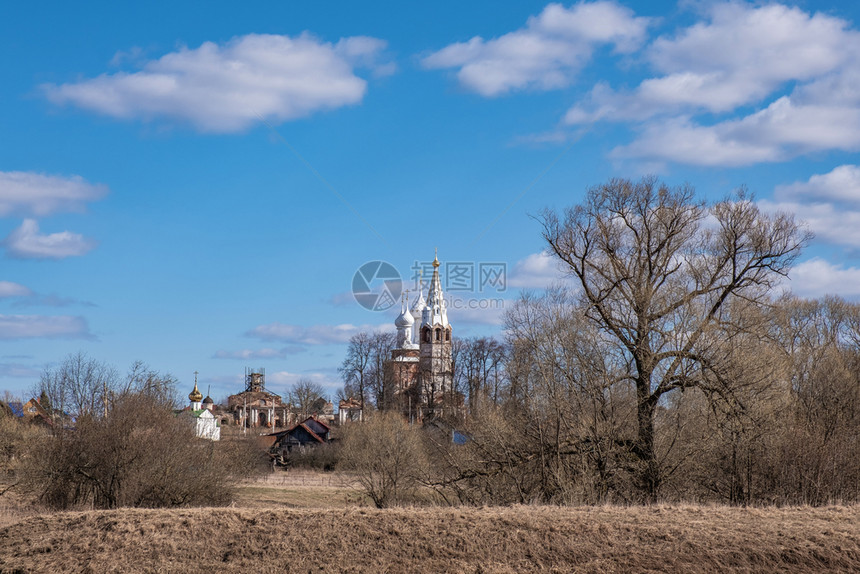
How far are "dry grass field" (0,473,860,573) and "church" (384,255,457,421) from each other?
46.2 metres

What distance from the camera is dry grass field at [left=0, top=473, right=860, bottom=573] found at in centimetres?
1286

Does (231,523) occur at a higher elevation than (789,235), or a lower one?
lower

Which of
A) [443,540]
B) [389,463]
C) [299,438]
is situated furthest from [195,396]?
[443,540]

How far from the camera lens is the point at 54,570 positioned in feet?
45.3

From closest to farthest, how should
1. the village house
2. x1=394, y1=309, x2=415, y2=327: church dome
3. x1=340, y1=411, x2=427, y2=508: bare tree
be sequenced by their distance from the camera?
x1=340, y1=411, x2=427, y2=508: bare tree, the village house, x1=394, y1=309, x2=415, y2=327: church dome

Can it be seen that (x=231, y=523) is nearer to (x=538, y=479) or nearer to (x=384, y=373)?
(x=538, y=479)

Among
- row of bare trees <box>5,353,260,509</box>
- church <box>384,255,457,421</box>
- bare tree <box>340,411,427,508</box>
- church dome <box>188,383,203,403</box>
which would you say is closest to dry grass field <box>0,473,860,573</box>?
row of bare trees <box>5,353,260,509</box>

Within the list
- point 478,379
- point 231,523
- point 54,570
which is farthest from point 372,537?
point 478,379

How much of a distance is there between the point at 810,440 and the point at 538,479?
23.1 ft

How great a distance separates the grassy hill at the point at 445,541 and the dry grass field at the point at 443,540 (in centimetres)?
2

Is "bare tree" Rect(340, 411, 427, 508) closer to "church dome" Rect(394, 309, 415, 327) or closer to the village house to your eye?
the village house

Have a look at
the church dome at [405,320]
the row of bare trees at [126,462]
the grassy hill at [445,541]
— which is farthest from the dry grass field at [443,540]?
the church dome at [405,320]

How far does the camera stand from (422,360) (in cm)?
8306

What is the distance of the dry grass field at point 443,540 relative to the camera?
12.9 metres
